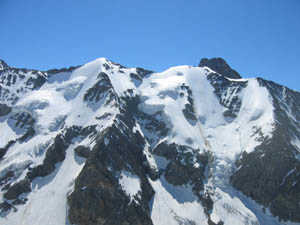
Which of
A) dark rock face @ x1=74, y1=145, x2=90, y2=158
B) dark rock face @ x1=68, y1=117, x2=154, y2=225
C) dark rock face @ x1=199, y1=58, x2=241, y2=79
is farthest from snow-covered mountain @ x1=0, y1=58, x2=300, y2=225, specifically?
dark rock face @ x1=199, y1=58, x2=241, y2=79

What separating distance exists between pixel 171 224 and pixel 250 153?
39217 millimetres

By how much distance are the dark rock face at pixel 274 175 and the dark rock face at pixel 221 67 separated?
76.6 m

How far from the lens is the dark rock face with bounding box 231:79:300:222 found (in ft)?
226

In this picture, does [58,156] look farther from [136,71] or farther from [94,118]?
[136,71]

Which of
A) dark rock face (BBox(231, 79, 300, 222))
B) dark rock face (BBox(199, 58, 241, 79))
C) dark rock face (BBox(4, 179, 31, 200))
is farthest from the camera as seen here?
dark rock face (BBox(199, 58, 241, 79))

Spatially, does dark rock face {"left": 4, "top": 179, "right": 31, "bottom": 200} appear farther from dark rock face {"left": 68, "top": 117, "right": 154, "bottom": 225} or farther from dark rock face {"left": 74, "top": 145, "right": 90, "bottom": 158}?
dark rock face {"left": 74, "top": 145, "right": 90, "bottom": 158}

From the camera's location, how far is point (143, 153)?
79250mm

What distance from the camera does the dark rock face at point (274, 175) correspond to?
68.8m

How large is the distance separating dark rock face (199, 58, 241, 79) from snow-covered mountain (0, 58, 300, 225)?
40.6 m

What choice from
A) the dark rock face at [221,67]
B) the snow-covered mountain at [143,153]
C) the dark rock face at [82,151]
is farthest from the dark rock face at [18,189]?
the dark rock face at [221,67]

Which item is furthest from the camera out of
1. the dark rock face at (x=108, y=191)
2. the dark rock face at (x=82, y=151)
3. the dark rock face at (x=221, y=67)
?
the dark rock face at (x=221, y=67)

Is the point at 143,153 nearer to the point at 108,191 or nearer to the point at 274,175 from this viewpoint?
the point at 108,191

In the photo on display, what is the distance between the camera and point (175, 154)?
82.6 meters

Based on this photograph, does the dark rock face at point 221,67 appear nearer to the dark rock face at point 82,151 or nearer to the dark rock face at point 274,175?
the dark rock face at point 274,175
